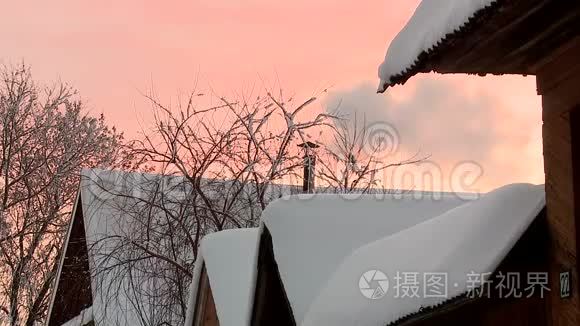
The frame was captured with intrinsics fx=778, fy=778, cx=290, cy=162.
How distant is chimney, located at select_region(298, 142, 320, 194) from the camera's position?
48.1 feet

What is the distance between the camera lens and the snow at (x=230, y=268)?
332 inches

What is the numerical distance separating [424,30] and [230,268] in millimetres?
6238

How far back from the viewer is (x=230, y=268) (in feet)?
30.4

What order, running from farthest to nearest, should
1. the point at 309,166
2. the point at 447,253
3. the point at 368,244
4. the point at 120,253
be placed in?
1. the point at 309,166
2. the point at 120,253
3. the point at 368,244
4. the point at 447,253

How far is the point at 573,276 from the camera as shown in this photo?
350 centimetres

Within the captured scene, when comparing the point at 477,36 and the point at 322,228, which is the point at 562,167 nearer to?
the point at 477,36

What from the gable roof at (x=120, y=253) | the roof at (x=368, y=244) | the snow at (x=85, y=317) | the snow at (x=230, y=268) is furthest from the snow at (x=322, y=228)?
the snow at (x=85, y=317)

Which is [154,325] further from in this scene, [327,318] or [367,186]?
[327,318]

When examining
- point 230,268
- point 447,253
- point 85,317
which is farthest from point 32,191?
point 447,253

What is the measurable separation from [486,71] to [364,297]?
152 cm

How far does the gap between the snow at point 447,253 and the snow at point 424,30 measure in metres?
0.90

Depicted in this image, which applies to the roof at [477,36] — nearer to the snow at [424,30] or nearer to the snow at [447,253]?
the snow at [424,30]

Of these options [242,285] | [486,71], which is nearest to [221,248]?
[242,285]

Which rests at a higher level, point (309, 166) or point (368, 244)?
point (309, 166)
